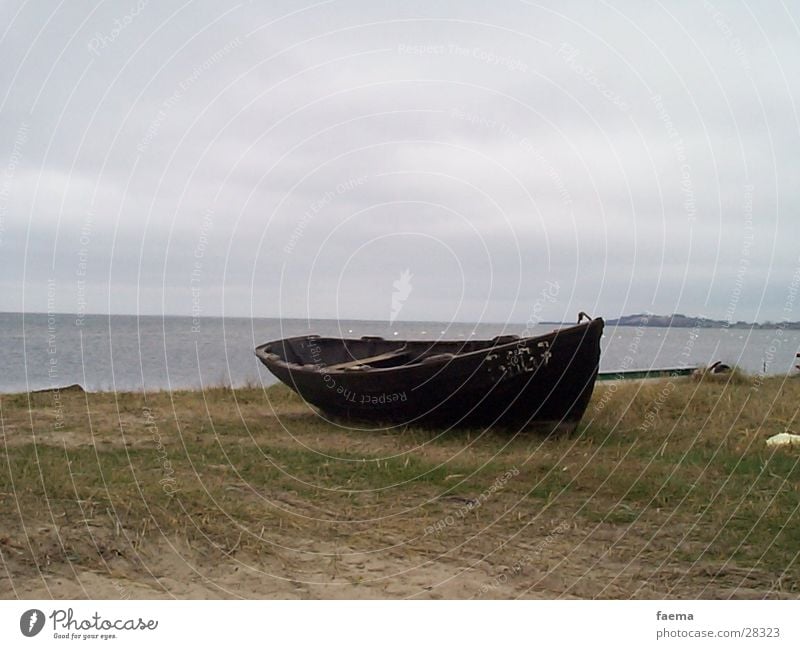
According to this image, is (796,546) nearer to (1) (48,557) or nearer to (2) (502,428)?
(2) (502,428)

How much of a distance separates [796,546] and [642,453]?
2479mm

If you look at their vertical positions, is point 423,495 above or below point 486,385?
below

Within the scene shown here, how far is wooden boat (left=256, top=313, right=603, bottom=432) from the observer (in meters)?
7.56

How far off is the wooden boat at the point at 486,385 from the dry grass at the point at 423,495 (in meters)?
0.23

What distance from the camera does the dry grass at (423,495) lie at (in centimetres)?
456

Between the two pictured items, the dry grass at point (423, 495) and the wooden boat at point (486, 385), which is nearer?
the dry grass at point (423, 495)

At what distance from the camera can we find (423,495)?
19.3ft

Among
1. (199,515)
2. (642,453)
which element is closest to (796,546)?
(642,453)

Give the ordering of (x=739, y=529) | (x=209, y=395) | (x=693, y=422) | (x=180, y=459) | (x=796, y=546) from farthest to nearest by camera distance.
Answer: (x=209, y=395), (x=693, y=422), (x=180, y=459), (x=739, y=529), (x=796, y=546)

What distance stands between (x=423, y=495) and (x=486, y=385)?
82.8 inches

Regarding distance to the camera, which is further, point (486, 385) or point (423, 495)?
point (486, 385)

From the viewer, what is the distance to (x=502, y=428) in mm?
7973

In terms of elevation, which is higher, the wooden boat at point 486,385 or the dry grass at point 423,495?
the wooden boat at point 486,385

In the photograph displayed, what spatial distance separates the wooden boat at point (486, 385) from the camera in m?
7.56
